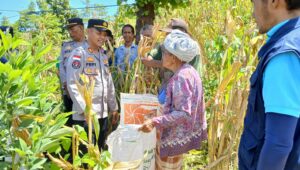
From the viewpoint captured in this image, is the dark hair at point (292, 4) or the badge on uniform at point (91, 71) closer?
the dark hair at point (292, 4)

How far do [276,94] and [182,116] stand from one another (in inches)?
31.3

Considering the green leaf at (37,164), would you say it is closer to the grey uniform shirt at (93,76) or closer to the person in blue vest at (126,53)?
the grey uniform shirt at (93,76)

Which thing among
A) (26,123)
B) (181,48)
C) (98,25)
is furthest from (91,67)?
(26,123)

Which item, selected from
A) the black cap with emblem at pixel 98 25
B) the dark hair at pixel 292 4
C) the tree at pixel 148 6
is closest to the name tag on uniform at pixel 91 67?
the black cap with emblem at pixel 98 25

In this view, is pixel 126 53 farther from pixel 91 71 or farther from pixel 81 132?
pixel 81 132

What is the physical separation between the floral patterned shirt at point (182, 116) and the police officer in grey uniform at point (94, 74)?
712mm

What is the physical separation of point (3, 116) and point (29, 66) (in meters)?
0.17

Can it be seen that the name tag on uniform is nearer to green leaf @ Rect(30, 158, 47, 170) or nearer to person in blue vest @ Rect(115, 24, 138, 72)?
person in blue vest @ Rect(115, 24, 138, 72)

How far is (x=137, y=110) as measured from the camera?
1716 mm

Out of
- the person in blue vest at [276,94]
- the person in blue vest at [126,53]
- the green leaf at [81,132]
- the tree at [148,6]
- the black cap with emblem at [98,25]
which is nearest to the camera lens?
the person in blue vest at [276,94]

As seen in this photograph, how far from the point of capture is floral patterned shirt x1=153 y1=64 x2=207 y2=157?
5.40 ft

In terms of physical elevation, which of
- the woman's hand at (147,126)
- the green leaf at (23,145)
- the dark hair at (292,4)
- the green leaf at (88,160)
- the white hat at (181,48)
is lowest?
the green leaf at (88,160)

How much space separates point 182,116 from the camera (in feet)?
5.37

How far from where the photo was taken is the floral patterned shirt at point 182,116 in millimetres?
1646
